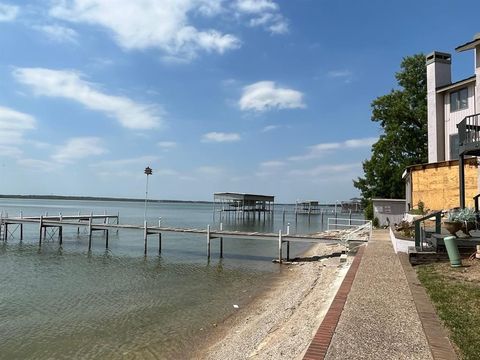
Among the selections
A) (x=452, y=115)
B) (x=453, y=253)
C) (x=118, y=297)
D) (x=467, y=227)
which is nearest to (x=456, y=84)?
(x=452, y=115)

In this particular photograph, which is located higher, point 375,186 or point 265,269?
point 375,186

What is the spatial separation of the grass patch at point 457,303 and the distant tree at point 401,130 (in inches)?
1079

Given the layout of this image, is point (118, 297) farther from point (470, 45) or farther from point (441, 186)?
point (470, 45)

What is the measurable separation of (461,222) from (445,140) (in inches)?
553

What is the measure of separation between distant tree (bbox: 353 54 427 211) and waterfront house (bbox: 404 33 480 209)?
1022 centimetres

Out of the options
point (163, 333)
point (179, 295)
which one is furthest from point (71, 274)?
point (163, 333)

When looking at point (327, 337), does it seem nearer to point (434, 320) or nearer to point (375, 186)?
point (434, 320)

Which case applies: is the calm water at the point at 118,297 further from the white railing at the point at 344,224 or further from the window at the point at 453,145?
the window at the point at 453,145

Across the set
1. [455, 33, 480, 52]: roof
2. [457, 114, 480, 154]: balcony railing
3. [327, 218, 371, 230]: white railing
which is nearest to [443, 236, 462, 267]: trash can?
[457, 114, 480, 154]: balcony railing

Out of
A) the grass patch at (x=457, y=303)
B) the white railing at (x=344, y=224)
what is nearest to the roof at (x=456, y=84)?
the white railing at (x=344, y=224)

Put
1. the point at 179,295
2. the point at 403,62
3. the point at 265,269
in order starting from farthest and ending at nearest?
1. the point at 403,62
2. the point at 265,269
3. the point at 179,295

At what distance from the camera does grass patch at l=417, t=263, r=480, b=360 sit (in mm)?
5625

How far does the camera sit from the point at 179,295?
16750 mm

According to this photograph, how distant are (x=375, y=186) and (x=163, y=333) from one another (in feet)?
100
